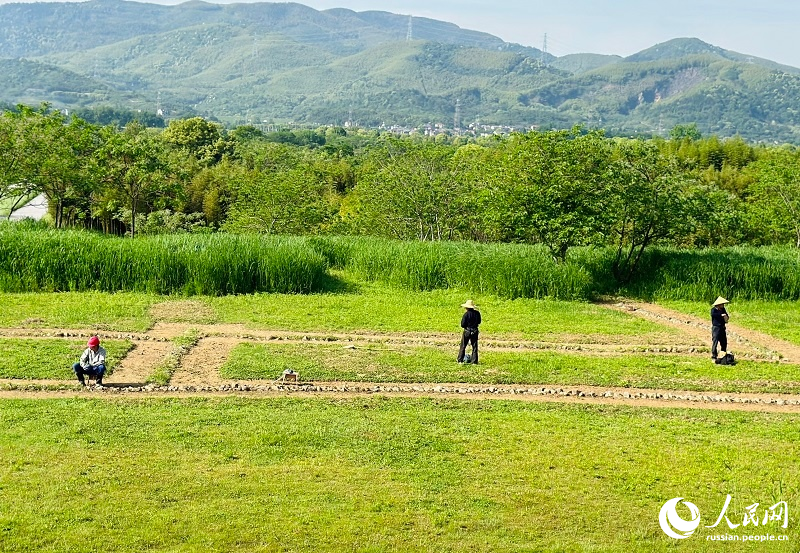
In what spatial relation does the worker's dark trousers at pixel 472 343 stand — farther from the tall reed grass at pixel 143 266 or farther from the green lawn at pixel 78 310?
the tall reed grass at pixel 143 266

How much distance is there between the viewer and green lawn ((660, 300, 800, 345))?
24047 millimetres

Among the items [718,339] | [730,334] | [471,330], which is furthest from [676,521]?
[730,334]

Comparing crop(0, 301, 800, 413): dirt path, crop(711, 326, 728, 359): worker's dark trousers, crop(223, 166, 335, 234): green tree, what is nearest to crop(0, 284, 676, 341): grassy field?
crop(0, 301, 800, 413): dirt path

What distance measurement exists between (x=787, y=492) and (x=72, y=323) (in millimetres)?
17721

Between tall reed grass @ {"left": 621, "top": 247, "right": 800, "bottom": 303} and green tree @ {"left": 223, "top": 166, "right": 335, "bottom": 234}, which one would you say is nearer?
tall reed grass @ {"left": 621, "top": 247, "right": 800, "bottom": 303}

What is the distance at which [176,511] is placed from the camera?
10.8 metres

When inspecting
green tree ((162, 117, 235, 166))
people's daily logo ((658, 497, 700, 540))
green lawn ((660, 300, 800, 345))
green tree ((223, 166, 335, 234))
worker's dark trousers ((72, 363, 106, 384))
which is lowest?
people's daily logo ((658, 497, 700, 540))

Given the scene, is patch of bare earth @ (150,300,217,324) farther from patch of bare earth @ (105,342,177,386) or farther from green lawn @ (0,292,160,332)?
patch of bare earth @ (105,342,177,386)

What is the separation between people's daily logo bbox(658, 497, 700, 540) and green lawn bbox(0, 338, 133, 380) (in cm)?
1190

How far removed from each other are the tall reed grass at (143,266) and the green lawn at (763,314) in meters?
12.8

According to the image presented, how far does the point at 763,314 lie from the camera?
26.3m

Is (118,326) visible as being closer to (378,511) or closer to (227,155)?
(378,511)

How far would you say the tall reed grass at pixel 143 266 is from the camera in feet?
87.7

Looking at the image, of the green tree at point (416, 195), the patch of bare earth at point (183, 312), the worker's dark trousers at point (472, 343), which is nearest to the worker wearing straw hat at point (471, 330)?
the worker's dark trousers at point (472, 343)
